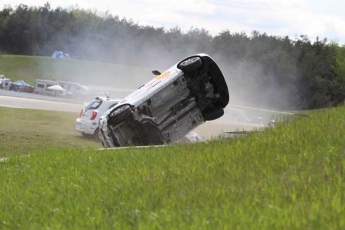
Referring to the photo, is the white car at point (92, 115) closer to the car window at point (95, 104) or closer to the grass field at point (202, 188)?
the car window at point (95, 104)

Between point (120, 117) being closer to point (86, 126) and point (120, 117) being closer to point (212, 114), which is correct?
point (212, 114)

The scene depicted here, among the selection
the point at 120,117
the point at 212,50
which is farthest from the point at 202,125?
the point at 212,50

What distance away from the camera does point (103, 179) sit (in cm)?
795

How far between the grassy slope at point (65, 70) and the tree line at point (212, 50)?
4123 mm

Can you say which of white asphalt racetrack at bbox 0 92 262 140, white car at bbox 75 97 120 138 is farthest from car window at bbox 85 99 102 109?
white asphalt racetrack at bbox 0 92 262 140

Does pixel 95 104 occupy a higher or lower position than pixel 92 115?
higher

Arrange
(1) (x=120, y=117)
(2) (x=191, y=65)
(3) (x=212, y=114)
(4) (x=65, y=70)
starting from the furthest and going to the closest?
(4) (x=65, y=70) < (3) (x=212, y=114) < (2) (x=191, y=65) < (1) (x=120, y=117)

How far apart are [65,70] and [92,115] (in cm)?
6806

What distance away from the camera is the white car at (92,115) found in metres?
25.8

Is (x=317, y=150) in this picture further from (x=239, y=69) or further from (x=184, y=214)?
(x=239, y=69)

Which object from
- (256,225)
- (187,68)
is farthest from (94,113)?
(256,225)

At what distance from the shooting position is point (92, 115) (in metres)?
26.0

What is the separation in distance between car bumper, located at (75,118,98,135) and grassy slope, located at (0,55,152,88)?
2430 inches

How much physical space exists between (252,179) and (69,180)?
8.62 ft
